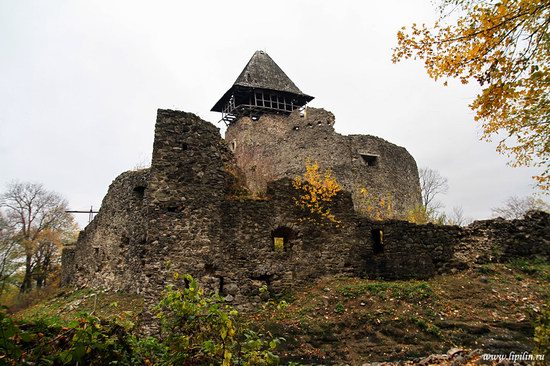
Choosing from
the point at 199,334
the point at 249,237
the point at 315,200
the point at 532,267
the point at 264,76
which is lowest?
the point at 199,334

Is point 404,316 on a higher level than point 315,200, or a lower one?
lower

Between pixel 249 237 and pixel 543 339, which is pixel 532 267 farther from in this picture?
pixel 249 237

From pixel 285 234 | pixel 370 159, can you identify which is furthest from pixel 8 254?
pixel 370 159

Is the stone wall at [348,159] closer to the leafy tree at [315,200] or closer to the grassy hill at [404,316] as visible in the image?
the leafy tree at [315,200]

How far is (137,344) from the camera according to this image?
147 inches

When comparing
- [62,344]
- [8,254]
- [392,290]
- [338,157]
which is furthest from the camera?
[8,254]

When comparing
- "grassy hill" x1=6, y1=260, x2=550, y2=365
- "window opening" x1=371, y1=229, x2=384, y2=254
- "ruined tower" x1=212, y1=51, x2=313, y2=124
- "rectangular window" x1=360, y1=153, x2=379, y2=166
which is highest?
"ruined tower" x1=212, y1=51, x2=313, y2=124

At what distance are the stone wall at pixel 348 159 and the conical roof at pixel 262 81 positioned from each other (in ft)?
35.9

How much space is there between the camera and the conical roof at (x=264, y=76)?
33500mm

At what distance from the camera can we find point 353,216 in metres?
11.5

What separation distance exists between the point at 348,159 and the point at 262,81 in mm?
15904

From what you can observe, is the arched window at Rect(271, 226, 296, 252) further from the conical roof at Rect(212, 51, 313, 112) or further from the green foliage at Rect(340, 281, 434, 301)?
the conical roof at Rect(212, 51, 313, 112)

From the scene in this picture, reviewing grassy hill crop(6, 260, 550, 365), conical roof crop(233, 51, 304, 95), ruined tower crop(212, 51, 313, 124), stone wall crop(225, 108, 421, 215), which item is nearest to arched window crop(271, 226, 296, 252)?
grassy hill crop(6, 260, 550, 365)

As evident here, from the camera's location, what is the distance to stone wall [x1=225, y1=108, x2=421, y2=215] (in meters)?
21.5
